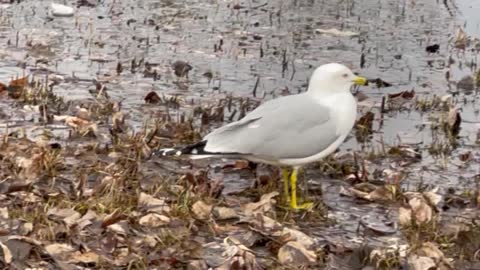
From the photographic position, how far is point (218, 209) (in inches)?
213

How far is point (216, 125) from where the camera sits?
7.22 metres

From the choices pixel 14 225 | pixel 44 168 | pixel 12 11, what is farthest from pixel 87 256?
pixel 12 11

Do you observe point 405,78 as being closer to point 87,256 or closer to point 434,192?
point 434,192

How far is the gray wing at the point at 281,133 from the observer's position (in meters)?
5.65

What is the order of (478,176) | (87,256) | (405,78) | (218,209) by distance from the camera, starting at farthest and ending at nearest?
1. (405,78)
2. (478,176)
3. (218,209)
4. (87,256)

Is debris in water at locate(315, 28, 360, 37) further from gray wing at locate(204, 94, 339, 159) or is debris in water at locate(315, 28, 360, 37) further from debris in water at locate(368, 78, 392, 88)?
gray wing at locate(204, 94, 339, 159)

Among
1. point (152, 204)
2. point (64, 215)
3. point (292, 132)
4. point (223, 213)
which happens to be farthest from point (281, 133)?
point (64, 215)

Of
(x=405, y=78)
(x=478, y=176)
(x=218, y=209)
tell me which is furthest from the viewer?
(x=405, y=78)

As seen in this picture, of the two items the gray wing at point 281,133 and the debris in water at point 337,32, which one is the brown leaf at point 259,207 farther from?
the debris in water at point 337,32

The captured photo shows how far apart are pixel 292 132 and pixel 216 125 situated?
1549 mm

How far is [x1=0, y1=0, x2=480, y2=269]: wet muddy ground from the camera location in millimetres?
4938

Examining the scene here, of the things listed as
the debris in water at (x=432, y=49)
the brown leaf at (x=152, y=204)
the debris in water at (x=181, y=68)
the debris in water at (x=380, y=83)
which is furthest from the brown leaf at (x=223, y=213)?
the debris in water at (x=432, y=49)

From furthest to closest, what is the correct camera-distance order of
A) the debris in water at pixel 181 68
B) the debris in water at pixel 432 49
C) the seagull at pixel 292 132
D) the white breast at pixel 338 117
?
the debris in water at pixel 432 49 → the debris in water at pixel 181 68 → the white breast at pixel 338 117 → the seagull at pixel 292 132

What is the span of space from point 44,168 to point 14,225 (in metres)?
1.04
